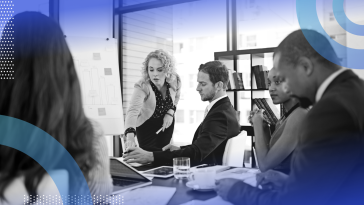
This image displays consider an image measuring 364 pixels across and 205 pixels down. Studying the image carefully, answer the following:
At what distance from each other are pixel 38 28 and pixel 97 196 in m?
0.55

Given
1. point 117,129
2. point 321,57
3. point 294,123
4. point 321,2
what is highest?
point 321,2

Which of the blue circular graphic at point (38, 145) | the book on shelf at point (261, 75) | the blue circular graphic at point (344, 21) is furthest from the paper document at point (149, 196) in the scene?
the blue circular graphic at point (344, 21)

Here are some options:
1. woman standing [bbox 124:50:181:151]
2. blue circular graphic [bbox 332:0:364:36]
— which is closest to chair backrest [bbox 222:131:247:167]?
woman standing [bbox 124:50:181:151]

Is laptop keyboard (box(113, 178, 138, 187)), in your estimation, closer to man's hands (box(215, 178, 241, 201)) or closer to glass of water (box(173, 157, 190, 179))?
glass of water (box(173, 157, 190, 179))

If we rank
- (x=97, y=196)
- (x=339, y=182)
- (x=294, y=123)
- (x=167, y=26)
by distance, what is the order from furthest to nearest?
(x=167, y=26) → (x=294, y=123) → (x=97, y=196) → (x=339, y=182)

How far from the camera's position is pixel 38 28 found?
83 centimetres

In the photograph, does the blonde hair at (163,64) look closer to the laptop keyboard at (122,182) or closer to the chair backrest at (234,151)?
the chair backrest at (234,151)

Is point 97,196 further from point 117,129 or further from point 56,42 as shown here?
point 117,129

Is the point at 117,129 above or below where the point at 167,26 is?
below

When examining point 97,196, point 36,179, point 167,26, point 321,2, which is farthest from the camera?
point 167,26

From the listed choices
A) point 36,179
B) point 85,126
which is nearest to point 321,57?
point 85,126

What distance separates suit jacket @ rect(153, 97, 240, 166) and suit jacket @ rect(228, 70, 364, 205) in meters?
0.97

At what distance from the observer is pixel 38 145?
805mm

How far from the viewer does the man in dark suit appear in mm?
1743
